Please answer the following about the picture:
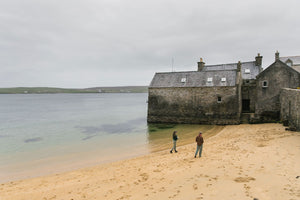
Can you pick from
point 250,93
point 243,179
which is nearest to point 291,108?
point 250,93

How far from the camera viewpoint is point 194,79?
26.7m

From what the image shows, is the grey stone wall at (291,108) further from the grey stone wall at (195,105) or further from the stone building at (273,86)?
the grey stone wall at (195,105)

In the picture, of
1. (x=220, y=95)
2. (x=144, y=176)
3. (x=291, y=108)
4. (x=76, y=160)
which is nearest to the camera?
(x=144, y=176)

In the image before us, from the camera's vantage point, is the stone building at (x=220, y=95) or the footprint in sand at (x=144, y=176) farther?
the stone building at (x=220, y=95)

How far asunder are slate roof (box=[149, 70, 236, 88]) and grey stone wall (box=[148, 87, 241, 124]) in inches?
30.2

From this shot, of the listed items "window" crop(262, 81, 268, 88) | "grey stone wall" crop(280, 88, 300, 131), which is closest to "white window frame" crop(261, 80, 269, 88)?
"window" crop(262, 81, 268, 88)

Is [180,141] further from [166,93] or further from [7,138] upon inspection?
[7,138]

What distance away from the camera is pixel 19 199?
26.9 ft

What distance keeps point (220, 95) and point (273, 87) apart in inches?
253

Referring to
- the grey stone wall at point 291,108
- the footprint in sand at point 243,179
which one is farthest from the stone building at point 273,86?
the footprint in sand at point 243,179

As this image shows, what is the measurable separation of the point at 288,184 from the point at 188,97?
781 inches

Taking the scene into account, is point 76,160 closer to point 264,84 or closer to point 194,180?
point 194,180

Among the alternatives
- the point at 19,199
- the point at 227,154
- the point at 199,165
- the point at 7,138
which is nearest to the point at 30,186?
the point at 19,199

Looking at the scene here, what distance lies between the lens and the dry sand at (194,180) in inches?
254
